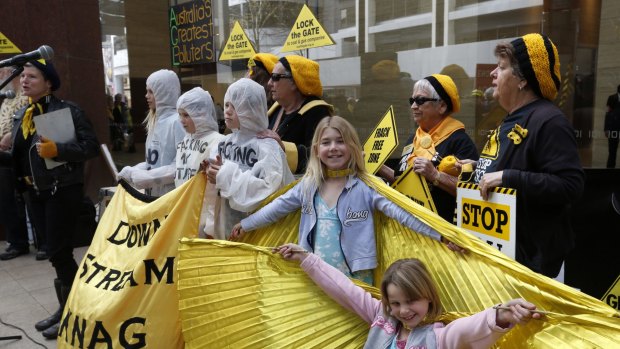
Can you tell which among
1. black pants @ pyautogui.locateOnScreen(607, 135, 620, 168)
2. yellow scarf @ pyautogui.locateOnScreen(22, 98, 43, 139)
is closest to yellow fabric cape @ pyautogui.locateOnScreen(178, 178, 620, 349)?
yellow scarf @ pyautogui.locateOnScreen(22, 98, 43, 139)

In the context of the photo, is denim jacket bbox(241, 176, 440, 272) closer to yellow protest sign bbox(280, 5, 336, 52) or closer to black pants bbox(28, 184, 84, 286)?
black pants bbox(28, 184, 84, 286)

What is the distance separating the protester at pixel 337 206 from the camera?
2.47 m

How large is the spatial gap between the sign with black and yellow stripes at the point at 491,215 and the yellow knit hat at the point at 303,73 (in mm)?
1477

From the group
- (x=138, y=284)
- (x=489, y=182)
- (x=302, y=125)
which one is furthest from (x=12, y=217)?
(x=489, y=182)

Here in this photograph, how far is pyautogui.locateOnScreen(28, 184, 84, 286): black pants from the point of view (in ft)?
12.2

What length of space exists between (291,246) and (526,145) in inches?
44.1

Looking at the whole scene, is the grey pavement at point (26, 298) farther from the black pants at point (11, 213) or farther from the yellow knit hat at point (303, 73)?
the yellow knit hat at point (303, 73)

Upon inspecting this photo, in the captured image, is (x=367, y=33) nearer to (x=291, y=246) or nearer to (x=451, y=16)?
(x=451, y=16)

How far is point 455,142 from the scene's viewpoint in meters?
Result: 2.91

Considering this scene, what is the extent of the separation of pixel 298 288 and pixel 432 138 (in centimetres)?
128

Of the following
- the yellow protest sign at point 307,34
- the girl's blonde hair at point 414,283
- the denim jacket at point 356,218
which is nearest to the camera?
the girl's blonde hair at point 414,283

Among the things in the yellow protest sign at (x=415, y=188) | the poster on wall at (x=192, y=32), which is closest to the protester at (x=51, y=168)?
the yellow protest sign at (x=415, y=188)

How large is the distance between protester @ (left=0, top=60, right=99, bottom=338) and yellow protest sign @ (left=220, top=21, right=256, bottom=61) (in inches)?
107

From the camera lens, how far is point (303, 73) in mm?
3477
